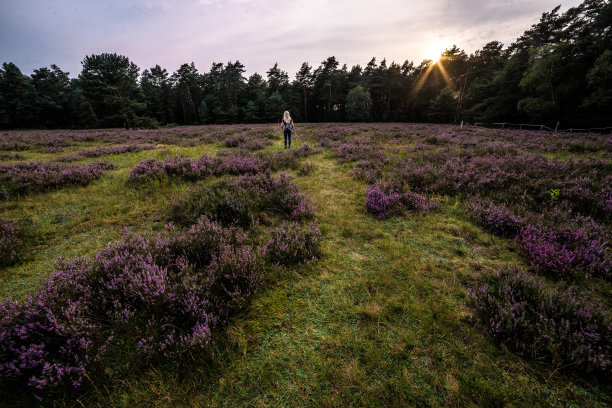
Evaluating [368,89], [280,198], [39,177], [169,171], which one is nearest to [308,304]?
[280,198]

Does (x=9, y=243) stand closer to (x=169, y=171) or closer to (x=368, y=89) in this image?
(x=169, y=171)

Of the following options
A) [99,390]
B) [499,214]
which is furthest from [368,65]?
[99,390]

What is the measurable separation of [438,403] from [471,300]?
144 cm

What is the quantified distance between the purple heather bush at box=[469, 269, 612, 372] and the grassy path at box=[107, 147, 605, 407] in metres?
0.17

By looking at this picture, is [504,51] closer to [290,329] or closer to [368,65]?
[368,65]

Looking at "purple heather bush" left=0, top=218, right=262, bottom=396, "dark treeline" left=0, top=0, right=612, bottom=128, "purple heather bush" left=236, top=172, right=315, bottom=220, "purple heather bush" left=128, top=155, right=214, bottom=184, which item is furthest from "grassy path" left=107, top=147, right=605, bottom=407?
"dark treeline" left=0, top=0, right=612, bottom=128

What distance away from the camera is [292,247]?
3596 millimetres

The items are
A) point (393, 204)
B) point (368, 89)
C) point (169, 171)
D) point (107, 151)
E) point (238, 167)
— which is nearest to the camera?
point (393, 204)

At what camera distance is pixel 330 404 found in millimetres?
1847

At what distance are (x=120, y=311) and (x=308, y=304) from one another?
215cm

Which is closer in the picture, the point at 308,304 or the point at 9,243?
the point at 308,304

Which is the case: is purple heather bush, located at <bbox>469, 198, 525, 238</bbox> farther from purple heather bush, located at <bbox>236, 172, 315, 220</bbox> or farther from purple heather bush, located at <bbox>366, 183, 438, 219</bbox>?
purple heather bush, located at <bbox>236, 172, 315, 220</bbox>

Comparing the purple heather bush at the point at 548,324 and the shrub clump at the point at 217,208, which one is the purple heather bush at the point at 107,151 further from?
the purple heather bush at the point at 548,324

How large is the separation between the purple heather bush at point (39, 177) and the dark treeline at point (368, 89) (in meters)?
35.6
